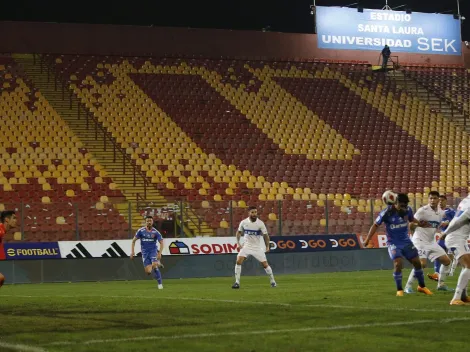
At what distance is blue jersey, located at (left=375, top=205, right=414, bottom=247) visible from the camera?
19.4 metres

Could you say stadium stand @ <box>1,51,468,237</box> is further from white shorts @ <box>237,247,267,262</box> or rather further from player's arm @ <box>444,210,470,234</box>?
player's arm @ <box>444,210,470,234</box>

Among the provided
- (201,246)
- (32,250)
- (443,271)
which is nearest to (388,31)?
(201,246)

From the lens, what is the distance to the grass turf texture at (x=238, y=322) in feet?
36.9

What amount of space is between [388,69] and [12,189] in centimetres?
2464

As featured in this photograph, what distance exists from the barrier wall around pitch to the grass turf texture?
1100cm

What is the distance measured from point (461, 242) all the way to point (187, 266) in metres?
18.3

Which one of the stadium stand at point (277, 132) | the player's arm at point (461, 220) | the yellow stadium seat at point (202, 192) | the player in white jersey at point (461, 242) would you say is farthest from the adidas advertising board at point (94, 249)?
the player's arm at point (461, 220)

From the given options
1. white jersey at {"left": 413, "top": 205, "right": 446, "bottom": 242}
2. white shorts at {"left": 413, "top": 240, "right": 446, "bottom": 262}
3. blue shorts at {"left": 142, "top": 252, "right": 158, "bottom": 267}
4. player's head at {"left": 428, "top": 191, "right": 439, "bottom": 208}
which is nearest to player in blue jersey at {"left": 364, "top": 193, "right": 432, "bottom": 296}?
player's head at {"left": 428, "top": 191, "right": 439, "bottom": 208}

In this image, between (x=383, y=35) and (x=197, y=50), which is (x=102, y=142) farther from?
(x=383, y=35)

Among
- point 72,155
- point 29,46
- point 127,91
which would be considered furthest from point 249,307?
point 29,46

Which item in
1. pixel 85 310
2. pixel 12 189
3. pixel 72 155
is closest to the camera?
pixel 85 310

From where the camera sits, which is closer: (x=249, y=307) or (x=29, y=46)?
(x=249, y=307)

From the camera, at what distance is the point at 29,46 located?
4619cm

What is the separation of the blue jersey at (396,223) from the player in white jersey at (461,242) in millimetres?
3486
